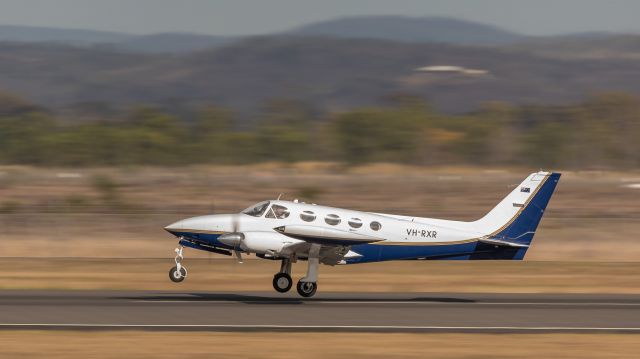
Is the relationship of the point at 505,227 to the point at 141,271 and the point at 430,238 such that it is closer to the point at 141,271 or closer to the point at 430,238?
the point at 430,238

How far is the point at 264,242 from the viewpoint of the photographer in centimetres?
2608

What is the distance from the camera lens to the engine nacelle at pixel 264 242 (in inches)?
1022

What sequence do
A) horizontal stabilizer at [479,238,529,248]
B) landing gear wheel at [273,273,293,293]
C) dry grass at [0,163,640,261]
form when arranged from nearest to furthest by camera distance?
landing gear wheel at [273,273,293,293], horizontal stabilizer at [479,238,529,248], dry grass at [0,163,640,261]

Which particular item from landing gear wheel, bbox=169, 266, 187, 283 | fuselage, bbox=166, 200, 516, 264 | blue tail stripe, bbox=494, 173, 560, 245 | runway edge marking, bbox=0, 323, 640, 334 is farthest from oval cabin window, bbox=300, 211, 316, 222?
runway edge marking, bbox=0, 323, 640, 334

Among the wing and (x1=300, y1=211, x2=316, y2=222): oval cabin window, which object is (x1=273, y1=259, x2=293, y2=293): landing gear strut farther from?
(x1=300, y1=211, x2=316, y2=222): oval cabin window

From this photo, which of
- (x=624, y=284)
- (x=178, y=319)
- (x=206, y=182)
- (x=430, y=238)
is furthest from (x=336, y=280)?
(x=206, y=182)

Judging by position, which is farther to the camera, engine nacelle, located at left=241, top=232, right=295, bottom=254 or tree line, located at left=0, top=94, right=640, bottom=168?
tree line, located at left=0, top=94, right=640, bottom=168

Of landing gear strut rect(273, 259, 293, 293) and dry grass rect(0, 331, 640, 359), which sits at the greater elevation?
landing gear strut rect(273, 259, 293, 293)

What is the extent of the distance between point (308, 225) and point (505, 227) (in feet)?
18.2

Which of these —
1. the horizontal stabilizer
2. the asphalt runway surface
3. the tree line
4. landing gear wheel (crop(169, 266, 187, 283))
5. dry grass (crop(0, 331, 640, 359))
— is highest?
the tree line

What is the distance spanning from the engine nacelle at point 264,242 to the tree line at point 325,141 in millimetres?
95271

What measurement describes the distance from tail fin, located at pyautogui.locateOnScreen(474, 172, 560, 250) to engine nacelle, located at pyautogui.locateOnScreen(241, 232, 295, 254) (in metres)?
5.46

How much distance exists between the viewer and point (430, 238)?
2745cm

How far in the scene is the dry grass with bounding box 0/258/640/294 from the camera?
31141 mm
